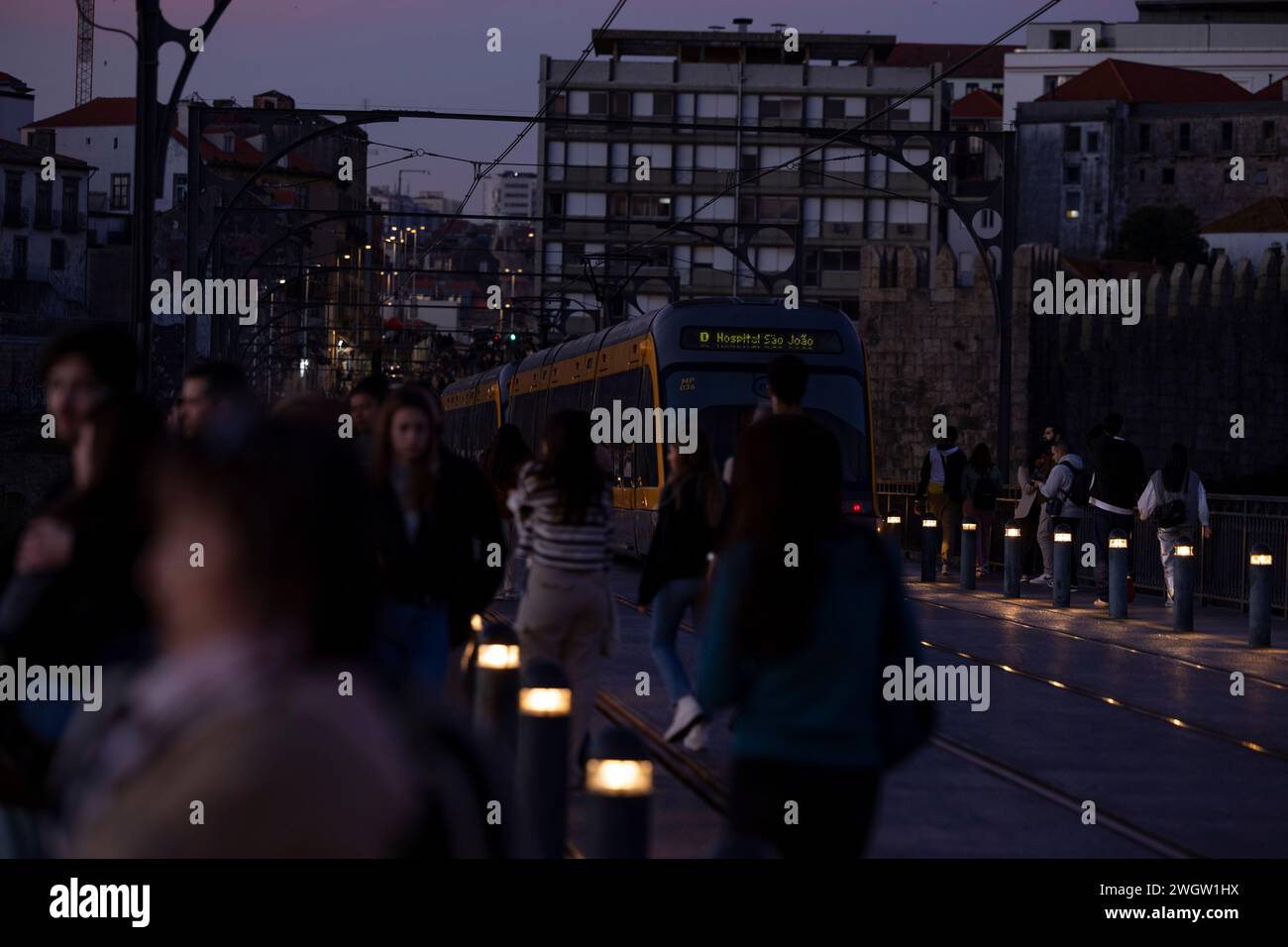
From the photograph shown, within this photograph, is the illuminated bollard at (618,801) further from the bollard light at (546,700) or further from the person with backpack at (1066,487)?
the person with backpack at (1066,487)

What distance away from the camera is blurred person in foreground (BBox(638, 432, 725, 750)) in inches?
389

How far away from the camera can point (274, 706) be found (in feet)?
6.52

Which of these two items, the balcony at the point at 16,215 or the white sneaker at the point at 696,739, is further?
the balcony at the point at 16,215

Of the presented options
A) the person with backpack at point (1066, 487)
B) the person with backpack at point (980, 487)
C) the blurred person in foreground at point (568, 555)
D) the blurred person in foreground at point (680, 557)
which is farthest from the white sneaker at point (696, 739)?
the person with backpack at point (980, 487)

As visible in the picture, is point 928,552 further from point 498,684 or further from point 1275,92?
point 1275,92

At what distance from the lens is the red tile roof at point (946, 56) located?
463 feet

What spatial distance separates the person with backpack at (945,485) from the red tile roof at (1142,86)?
9081 cm

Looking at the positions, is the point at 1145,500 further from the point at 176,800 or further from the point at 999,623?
the point at 176,800

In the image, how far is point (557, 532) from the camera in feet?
29.2

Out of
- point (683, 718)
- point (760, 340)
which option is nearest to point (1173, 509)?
point (760, 340)

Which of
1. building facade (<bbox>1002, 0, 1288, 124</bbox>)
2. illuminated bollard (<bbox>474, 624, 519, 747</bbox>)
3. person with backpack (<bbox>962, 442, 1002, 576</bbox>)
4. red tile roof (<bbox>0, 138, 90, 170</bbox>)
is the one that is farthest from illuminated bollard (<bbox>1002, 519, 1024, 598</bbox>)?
building facade (<bbox>1002, 0, 1288, 124</bbox>)

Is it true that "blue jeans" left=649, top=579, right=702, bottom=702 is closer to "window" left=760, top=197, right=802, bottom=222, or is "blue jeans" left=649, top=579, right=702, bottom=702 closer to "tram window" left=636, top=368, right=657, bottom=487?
"tram window" left=636, top=368, right=657, bottom=487

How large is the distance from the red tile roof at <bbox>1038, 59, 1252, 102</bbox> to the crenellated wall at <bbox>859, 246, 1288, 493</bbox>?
2117 inches
